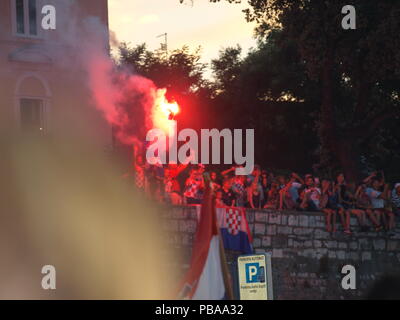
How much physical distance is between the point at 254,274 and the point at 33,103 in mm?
14992

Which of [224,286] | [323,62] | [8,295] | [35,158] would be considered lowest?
[8,295]

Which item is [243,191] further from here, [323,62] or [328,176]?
[328,176]

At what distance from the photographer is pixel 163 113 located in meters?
26.1

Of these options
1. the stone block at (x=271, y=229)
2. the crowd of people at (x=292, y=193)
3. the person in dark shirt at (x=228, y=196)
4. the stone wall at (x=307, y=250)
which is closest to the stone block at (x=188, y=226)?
the stone wall at (x=307, y=250)

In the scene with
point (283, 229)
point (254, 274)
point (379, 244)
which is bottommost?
point (379, 244)

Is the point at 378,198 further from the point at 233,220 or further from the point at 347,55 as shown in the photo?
the point at 347,55

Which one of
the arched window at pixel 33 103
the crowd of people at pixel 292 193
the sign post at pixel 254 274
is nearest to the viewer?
the sign post at pixel 254 274

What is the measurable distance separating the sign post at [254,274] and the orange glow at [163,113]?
1188 centimetres

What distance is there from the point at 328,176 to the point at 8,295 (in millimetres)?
12322

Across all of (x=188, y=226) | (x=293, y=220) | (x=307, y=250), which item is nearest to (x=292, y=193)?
(x=293, y=220)

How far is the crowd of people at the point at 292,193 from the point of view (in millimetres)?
20578

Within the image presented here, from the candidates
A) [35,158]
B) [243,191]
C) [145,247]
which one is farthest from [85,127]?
[243,191]

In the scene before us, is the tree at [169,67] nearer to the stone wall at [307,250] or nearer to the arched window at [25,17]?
the arched window at [25,17]

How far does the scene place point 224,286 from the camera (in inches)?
534
